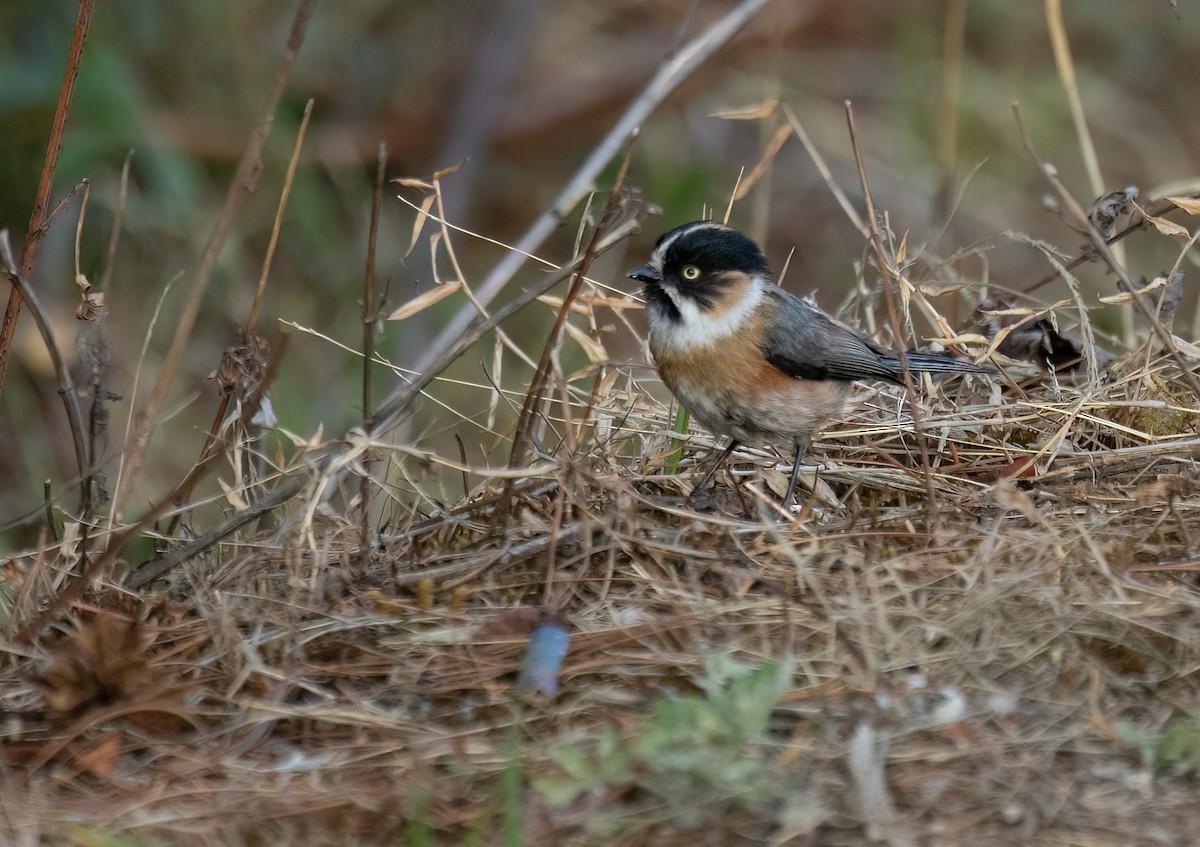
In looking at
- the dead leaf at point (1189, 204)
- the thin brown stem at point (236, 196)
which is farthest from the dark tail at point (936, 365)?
the thin brown stem at point (236, 196)

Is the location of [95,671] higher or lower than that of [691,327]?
lower

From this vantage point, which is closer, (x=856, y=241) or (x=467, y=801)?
(x=467, y=801)

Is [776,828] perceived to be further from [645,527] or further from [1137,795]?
[645,527]

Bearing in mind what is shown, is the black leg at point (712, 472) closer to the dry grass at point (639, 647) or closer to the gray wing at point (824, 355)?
the dry grass at point (639, 647)

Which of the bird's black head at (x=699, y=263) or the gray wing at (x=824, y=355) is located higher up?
the bird's black head at (x=699, y=263)

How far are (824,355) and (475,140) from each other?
4.81m

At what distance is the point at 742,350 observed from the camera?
14.7 ft

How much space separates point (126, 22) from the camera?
7453mm

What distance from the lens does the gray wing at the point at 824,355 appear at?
14.8 ft

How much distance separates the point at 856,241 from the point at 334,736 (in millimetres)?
7590

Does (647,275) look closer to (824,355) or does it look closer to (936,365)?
(824,355)

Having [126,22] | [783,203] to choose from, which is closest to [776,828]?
[126,22]

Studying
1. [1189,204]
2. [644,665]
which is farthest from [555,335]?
[1189,204]

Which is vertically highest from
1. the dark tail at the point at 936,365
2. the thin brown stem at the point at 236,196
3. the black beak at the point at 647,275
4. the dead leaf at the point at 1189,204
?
the thin brown stem at the point at 236,196
